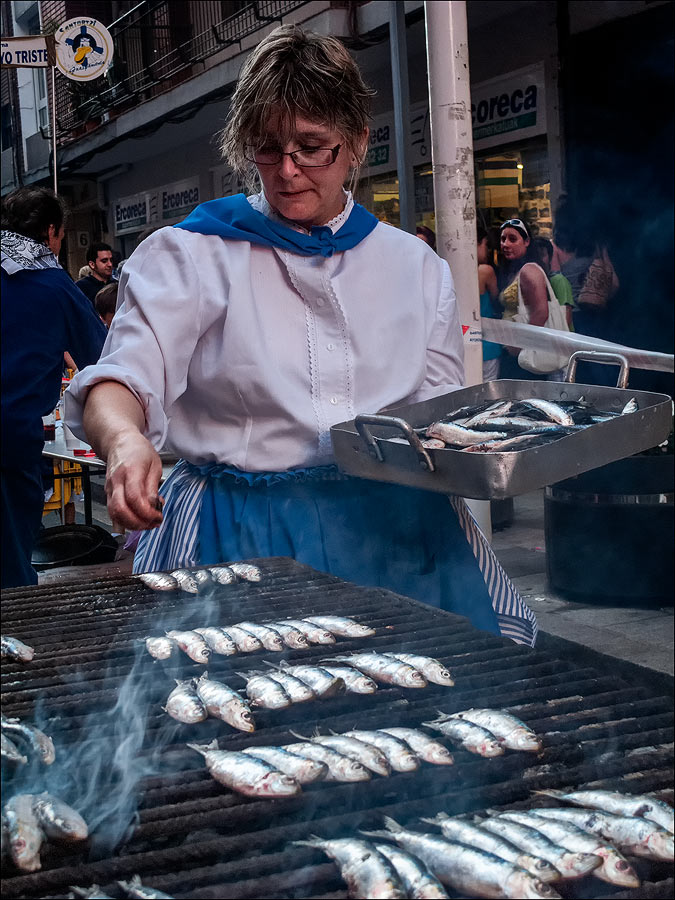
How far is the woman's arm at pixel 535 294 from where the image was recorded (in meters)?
7.66

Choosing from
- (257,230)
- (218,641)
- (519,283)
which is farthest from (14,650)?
(519,283)

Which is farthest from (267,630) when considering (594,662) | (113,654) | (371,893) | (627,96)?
(627,96)

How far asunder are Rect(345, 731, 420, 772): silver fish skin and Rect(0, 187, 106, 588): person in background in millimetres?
3437

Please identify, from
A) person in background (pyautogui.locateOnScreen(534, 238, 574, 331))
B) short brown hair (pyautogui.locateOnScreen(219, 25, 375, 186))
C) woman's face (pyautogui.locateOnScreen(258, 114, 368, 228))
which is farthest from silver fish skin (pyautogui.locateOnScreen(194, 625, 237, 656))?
person in background (pyautogui.locateOnScreen(534, 238, 574, 331))

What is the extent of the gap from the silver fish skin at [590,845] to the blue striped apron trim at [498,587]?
4.50ft

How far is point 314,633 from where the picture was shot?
2.32 m

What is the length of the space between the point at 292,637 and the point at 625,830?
98 centimetres

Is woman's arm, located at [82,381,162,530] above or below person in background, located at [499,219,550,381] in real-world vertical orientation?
below

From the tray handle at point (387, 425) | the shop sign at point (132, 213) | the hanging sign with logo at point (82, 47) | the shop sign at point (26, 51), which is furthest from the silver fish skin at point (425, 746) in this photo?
the shop sign at point (132, 213)

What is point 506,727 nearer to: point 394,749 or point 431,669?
point 394,749

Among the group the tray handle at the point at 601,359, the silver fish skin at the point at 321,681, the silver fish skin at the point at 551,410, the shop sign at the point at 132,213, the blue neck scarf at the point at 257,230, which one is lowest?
the silver fish skin at the point at 321,681

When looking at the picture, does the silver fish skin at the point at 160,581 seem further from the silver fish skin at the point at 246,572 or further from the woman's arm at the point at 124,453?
the woman's arm at the point at 124,453

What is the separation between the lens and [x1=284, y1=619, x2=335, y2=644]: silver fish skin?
2295mm

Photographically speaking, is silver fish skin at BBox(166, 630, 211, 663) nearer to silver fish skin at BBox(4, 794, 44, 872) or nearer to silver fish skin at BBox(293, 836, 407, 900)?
silver fish skin at BBox(4, 794, 44, 872)
